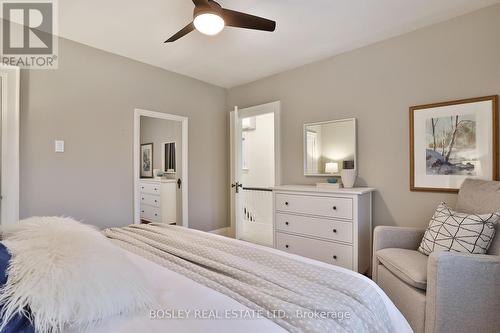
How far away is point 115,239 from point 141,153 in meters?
1.77

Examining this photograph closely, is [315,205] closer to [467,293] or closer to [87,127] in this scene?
[467,293]

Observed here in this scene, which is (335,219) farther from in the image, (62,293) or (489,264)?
(62,293)

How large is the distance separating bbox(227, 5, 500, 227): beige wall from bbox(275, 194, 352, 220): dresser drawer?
21.7 inches

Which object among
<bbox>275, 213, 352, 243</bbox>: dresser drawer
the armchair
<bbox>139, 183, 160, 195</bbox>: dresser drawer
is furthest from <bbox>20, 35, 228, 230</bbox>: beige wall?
the armchair

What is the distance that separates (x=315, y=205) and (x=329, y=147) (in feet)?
2.70

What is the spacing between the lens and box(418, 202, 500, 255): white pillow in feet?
5.26

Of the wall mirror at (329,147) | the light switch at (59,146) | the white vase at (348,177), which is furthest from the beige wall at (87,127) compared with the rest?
the white vase at (348,177)

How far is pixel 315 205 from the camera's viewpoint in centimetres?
256

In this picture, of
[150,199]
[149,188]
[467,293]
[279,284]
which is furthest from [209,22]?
[150,199]

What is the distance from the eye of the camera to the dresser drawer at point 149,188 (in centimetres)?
326

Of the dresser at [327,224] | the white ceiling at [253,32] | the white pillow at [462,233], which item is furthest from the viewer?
the dresser at [327,224]

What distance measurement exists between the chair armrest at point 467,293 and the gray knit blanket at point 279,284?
73cm

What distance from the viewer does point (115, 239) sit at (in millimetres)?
1679

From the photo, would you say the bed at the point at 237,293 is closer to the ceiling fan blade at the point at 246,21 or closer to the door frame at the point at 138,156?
the ceiling fan blade at the point at 246,21
